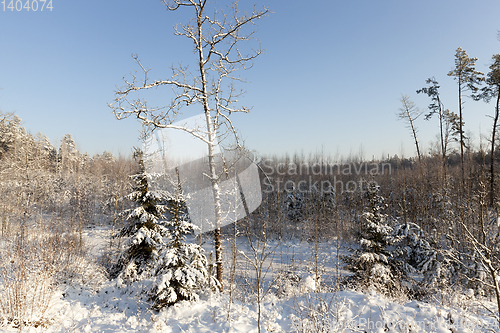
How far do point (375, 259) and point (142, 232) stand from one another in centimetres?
969

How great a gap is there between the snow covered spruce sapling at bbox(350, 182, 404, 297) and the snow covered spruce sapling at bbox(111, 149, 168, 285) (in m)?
8.43

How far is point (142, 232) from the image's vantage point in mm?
8578

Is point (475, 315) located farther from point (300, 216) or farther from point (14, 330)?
point (300, 216)

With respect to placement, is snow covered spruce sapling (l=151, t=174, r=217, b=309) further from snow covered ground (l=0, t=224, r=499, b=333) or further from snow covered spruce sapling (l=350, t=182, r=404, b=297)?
snow covered spruce sapling (l=350, t=182, r=404, b=297)

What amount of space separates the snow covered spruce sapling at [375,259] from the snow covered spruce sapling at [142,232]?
27.6 ft

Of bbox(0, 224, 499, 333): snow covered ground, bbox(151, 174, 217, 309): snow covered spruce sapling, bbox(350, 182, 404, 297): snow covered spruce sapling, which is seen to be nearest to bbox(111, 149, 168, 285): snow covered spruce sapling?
bbox(0, 224, 499, 333): snow covered ground

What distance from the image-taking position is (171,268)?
6.39 meters

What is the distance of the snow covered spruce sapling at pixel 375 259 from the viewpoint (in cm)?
944

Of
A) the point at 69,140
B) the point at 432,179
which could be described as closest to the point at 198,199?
the point at 432,179

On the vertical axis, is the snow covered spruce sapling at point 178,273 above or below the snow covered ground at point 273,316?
above

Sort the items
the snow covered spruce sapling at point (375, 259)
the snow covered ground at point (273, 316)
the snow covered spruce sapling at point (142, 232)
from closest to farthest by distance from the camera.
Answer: the snow covered ground at point (273, 316), the snow covered spruce sapling at point (142, 232), the snow covered spruce sapling at point (375, 259)

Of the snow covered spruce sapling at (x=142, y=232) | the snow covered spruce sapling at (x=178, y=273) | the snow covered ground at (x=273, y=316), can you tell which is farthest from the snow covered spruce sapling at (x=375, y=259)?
the snow covered spruce sapling at (x=142, y=232)

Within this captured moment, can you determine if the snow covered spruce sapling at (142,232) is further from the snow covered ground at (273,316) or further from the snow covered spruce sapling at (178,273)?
the snow covered spruce sapling at (178,273)

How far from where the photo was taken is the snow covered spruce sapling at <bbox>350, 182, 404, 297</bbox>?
9.44m
